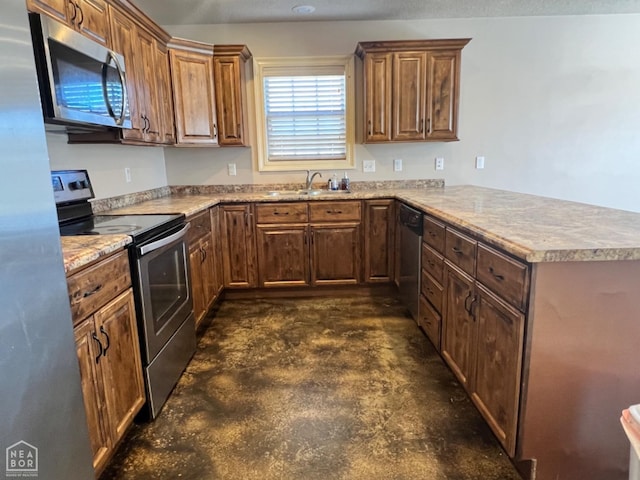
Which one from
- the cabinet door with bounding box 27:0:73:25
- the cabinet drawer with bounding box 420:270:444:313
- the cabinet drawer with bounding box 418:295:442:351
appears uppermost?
the cabinet door with bounding box 27:0:73:25

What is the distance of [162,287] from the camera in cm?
209

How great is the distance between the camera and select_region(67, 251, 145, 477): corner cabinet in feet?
4.65

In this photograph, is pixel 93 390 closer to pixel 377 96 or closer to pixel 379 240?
pixel 379 240

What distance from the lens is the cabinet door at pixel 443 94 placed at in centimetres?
351

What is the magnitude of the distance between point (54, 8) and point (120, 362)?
5.22 ft

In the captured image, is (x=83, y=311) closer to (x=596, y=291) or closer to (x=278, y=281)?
(x=596, y=291)

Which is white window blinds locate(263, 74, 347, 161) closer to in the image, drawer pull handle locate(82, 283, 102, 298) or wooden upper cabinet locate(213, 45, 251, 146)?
wooden upper cabinet locate(213, 45, 251, 146)

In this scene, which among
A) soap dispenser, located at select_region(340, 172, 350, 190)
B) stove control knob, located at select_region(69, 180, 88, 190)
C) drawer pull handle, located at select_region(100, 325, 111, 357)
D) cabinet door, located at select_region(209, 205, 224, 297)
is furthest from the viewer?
soap dispenser, located at select_region(340, 172, 350, 190)

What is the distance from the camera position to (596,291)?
1.36 metres

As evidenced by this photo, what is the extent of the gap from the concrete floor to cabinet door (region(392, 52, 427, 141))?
1.80 metres

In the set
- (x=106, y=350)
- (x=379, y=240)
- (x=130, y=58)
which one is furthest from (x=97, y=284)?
(x=379, y=240)

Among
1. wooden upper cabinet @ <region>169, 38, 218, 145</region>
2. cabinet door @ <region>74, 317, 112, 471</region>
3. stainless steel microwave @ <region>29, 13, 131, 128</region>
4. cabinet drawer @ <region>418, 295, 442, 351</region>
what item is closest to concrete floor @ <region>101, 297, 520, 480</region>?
cabinet drawer @ <region>418, 295, 442, 351</region>

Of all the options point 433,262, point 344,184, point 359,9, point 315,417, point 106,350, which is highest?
point 359,9

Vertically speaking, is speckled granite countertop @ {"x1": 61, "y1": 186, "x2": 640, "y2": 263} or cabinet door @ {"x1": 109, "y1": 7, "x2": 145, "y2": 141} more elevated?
cabinet door @ {"x1": 109, "y1": 7, "x2": 145, "y2": 141}
